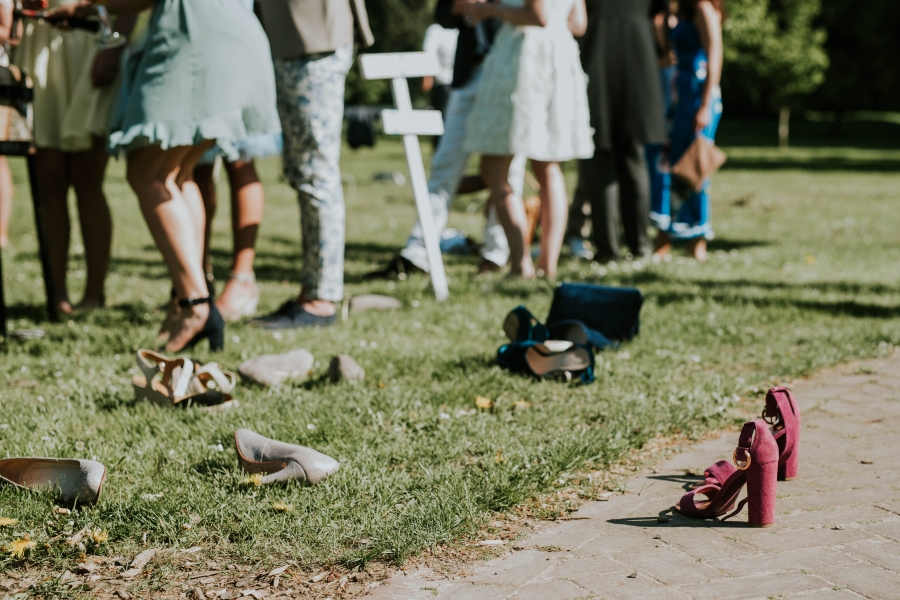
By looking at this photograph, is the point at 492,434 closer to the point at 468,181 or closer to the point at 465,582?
the point at 465,582

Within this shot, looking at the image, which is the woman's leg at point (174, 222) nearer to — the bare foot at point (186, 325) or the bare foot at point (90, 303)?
the bare foot at point (186, 325)

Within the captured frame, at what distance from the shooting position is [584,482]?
2.79 m

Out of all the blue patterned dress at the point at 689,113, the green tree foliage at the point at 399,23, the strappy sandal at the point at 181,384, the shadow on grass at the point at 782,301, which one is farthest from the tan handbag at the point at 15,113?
the green tree foliage at the point at 399,23

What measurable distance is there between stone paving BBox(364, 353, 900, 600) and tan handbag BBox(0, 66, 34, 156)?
2.99m

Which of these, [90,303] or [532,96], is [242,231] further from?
[532,96]

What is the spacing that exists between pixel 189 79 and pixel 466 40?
275 cm

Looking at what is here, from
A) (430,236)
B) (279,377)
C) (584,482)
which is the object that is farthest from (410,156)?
(584,482)

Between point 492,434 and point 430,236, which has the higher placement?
point 430,236

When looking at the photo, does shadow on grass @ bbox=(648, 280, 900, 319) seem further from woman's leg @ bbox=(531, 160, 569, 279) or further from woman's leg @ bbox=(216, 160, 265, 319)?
woman's leg @ bbox=(216, 160, 265, 319)

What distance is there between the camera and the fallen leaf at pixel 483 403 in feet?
11.2

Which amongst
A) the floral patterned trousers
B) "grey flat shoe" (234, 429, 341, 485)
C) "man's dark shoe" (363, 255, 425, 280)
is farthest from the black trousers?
"grey flat shoe" (234, 429, 341, 485)

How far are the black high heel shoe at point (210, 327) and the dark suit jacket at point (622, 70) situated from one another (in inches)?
133

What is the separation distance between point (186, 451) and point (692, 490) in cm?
151

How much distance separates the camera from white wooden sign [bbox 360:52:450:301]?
5.27 metres
